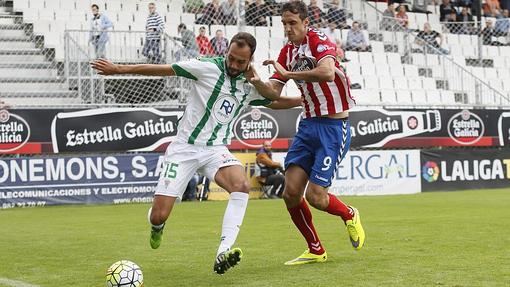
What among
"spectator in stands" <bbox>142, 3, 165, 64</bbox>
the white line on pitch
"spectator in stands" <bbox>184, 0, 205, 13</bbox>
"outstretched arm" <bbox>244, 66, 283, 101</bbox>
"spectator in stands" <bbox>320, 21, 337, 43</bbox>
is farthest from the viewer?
"spectator in stands" <bbox>320, 21, 337, 43</bbox>

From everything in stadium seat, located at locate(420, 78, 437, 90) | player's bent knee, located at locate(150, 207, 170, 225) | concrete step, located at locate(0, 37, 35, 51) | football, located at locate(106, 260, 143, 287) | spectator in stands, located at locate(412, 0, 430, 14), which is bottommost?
football, located at locate(106, 260, 143, 287)

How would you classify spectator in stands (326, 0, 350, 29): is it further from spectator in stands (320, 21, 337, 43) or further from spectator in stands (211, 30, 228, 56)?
spectator in stands (211, 30, 228, 56)

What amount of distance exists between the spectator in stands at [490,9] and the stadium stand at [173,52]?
3.59 m

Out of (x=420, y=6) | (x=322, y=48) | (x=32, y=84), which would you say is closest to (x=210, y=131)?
(x=322, y=48)

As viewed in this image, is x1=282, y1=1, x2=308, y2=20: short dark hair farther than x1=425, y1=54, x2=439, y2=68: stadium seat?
No

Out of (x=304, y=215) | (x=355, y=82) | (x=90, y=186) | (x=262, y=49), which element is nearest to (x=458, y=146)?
(x=355, y=82)

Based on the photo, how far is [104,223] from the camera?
15.4 m

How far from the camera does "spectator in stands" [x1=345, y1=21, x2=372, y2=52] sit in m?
28.2

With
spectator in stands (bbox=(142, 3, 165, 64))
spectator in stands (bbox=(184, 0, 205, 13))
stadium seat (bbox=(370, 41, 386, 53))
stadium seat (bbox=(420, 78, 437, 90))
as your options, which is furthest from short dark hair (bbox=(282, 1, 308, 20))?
stadium seat (bbox=(370, 41, 386, 53))

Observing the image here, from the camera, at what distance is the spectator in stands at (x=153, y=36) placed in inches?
923

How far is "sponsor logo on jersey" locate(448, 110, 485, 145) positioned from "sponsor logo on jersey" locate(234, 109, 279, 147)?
5.71 m

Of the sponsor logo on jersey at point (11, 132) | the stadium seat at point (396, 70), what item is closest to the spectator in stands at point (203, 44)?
the sponsor logo on jersey at point (11, 132)

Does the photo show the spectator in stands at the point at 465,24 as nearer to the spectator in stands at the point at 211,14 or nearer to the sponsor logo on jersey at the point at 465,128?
the sponsor logo on jersey at the point at 465,128

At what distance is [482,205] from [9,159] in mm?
10273
